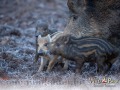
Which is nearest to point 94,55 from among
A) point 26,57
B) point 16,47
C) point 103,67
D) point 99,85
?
point 103,67

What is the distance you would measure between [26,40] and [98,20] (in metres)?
4.81

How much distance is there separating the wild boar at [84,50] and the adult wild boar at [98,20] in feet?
2.36

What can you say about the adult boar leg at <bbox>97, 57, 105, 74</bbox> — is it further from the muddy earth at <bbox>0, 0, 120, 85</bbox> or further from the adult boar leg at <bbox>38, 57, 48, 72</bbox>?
the adult boar leg at <bbox>38, 57, 48, 72</bbox>

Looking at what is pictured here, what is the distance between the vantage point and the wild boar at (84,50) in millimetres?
9672

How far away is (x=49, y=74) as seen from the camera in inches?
390

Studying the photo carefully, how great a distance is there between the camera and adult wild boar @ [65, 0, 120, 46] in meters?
10.6

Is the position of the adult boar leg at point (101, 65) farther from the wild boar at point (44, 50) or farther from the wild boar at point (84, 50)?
the wild boar at point (44, 50)

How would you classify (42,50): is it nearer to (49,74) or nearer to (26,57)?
(49,74)

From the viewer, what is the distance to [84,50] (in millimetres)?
9695

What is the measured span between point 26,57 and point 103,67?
256cm

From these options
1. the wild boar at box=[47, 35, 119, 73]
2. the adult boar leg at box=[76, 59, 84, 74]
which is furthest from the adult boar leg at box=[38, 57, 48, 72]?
the adult boar leg at box=[76, 59, 84, 74]

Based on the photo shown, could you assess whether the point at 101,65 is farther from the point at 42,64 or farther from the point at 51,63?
the point at 42,64

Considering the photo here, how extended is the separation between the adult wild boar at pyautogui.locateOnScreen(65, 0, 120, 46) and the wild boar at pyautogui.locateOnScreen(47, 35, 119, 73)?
72cm

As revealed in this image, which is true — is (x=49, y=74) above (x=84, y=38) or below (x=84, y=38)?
below
